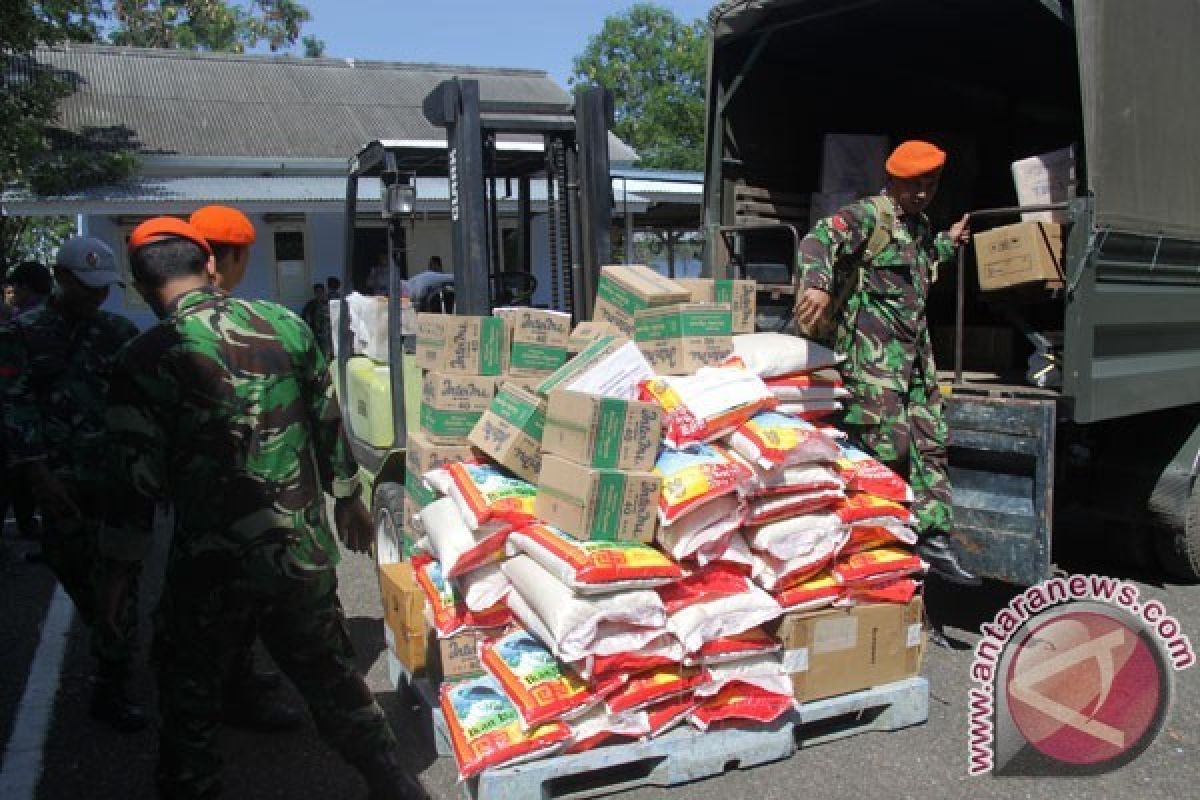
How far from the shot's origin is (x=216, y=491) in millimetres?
2602

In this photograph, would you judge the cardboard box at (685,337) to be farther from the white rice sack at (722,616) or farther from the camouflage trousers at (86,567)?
the camouflage trousers at (86,567)

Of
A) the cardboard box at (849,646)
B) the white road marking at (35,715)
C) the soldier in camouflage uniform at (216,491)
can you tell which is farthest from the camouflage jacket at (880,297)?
the white road marking at (35,715)

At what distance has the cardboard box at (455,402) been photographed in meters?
4.03

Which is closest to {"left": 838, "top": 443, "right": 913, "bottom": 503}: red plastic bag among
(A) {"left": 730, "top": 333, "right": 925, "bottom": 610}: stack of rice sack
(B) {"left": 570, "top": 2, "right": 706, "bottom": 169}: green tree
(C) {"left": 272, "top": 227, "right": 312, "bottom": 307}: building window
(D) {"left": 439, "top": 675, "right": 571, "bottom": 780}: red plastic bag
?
(A) {"left": 730, "top": 333, "right": 925, "bottom": 610}: stack of rice sack

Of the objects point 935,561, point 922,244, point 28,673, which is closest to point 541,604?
point 935,561

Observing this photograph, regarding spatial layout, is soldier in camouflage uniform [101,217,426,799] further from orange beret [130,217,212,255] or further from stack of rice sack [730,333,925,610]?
stack of rice sack [730,333,925,610]

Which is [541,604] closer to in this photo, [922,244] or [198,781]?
[198,781]

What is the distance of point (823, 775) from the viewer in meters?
3.30

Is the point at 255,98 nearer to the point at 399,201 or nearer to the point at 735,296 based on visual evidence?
the point at 399,201

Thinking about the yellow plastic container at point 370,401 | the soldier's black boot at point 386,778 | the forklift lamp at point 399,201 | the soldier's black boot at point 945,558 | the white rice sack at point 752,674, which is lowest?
the soldier's black boot at point 386,778

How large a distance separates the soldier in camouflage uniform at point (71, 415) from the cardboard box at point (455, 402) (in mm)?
1254

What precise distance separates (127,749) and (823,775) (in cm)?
253

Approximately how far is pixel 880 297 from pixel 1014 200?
120 inches

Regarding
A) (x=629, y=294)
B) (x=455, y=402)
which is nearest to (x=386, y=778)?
(x=455, y=402)
